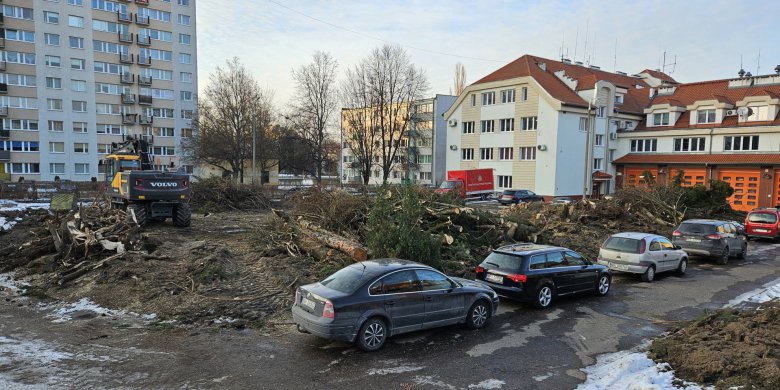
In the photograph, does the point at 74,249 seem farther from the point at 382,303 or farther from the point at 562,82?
the point at 562,82

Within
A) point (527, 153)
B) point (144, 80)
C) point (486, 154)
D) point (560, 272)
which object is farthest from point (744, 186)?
point (144, 80)

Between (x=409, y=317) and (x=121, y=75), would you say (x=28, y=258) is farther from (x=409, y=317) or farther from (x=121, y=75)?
(x=121, y=75)

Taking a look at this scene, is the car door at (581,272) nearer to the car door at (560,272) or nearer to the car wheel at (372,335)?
the car door at (560,272)

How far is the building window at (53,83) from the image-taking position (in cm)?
5659

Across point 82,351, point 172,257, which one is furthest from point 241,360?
point 172,257

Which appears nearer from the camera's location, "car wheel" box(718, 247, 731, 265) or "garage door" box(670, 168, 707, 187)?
"car wheel" box(718, 247, 731, 265)

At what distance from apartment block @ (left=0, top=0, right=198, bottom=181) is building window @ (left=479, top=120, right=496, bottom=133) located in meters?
35.5

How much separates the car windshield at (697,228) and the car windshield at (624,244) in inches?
214

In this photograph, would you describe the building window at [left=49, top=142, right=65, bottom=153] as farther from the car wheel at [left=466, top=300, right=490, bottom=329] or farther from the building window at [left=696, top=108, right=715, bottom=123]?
the building window at [left=696, top=108, right=715, bottom=123]

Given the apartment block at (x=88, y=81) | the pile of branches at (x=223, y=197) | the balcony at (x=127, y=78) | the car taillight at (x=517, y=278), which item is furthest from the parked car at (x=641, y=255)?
the balcony at (x=127, y=78)

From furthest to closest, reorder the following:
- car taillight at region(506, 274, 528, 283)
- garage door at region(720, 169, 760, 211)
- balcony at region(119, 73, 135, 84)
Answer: balcony at region(119, 73, 135, 84), garage door at region(720, 169, 760, 211), car taillight at region(506, 274, 528, 283)

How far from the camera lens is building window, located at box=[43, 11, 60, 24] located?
55.8 metres

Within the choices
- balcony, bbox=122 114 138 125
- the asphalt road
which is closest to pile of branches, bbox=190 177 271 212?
the asphalt road

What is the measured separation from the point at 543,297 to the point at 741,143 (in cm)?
4034
